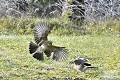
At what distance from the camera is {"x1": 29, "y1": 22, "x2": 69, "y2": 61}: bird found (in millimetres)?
6445

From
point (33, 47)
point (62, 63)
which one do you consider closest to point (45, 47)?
point (33, 47)

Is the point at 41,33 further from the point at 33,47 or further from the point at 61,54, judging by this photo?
the point at 61,54

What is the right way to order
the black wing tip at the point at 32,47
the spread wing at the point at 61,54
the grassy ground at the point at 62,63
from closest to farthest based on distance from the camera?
1. the grassy ground at the point at 62,63
2. the spread wing at the point at 61,54
3. the black wing tip at the point at 32,47

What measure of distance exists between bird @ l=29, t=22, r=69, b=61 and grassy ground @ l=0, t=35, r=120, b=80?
22cm

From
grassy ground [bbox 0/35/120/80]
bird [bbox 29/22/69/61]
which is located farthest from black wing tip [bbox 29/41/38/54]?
grassy ground [bbox 0/35/120/80]

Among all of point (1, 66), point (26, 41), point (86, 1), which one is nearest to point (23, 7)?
point (86, 1)

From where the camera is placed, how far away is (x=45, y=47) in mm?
6500

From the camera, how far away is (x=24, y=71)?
6461 millimetres

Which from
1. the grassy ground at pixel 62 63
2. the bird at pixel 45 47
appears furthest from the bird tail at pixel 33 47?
the grassy ground at pixel 62 63

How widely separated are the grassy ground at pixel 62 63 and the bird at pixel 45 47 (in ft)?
0.73

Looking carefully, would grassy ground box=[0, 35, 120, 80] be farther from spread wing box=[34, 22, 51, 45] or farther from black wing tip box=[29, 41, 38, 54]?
spread wing box=[34, 22, 51, 45]

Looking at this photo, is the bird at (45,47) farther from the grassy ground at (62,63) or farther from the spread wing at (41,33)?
the grassy ground at (62,63)

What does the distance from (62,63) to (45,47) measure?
2.48 feet

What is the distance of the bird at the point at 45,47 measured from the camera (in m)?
6.45
